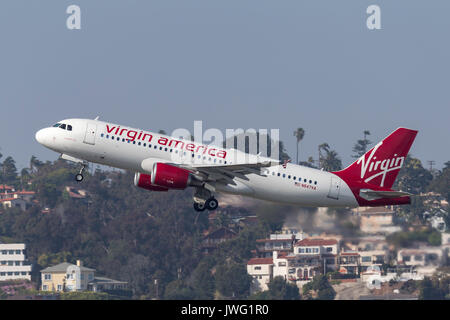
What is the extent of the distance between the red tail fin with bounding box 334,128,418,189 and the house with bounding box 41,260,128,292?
281ft

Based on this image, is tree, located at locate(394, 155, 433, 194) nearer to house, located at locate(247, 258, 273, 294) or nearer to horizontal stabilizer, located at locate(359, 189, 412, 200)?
house, located at locate(247, 258, 273, 294)

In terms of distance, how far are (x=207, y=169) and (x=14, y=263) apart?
10517 centimetres

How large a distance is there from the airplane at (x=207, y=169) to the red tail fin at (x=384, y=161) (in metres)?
0.07

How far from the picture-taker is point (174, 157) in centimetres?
6141

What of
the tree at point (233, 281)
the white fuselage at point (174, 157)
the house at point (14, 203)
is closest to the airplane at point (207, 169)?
the white fuselage at point (174, 157)

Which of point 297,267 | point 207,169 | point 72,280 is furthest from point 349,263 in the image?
point 207,169

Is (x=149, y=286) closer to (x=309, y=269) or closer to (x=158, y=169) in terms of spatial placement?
(x=309, y=269)

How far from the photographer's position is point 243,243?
503ft

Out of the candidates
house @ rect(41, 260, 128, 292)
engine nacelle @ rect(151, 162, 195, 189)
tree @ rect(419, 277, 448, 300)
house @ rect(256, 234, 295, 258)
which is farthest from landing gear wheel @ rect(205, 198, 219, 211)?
house @ rect(41, 260, 128, 292)

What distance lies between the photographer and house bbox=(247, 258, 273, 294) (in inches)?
5536

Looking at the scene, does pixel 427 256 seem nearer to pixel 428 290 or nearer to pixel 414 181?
pixel 428 290

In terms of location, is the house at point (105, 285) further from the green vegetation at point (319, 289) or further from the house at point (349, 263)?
the house at point (349, 263)

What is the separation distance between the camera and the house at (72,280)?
14425 centimetres

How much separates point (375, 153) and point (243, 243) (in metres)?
87.9
